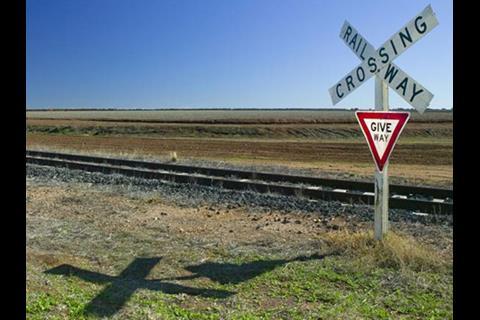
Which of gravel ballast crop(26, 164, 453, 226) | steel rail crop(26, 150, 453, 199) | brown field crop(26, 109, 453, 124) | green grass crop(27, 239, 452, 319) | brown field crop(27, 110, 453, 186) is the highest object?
brown field crop(26, 109, 453, 124)

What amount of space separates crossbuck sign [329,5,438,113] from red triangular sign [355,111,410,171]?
37 cm

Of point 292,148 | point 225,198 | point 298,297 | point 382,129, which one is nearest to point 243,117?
point 292,148

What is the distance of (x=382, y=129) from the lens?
646cm

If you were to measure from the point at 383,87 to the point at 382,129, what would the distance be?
533mm

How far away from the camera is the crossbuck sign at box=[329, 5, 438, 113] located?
5617 mm

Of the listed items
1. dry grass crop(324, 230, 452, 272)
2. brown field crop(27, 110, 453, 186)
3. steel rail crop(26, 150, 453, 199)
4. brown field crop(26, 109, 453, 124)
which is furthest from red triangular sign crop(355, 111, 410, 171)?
brown field crop(26, 109, 453, 124)

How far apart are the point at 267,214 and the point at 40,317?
6405mm

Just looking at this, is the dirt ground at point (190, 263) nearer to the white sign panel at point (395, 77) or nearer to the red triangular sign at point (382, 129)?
the red triangular sign at point (382, 129)

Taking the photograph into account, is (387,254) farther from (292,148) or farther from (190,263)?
(292,148)

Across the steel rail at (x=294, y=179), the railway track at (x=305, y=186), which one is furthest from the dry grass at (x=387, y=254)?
the steel rail at (x=294, y=179)

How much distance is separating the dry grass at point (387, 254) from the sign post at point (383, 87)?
0.22m

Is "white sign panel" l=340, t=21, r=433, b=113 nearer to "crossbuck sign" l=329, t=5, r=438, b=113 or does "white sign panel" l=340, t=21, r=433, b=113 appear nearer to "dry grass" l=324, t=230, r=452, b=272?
"crossbuck sign" l=329, t=5, r=438, b=113
